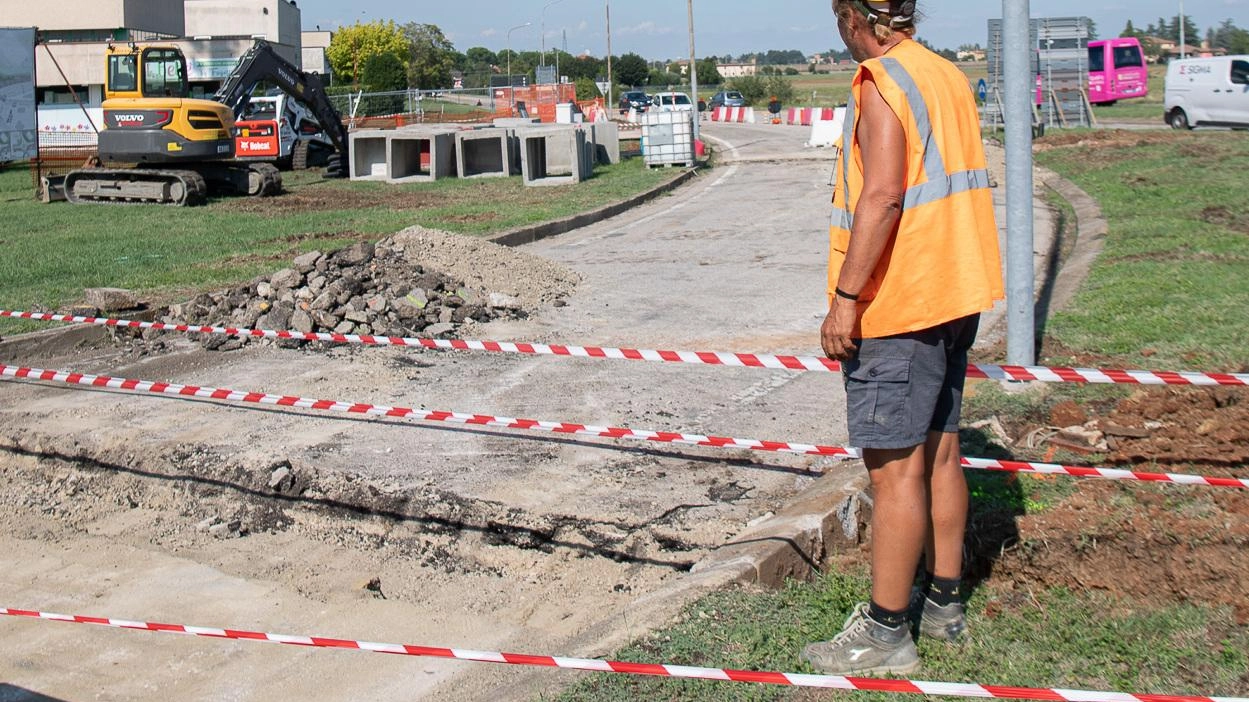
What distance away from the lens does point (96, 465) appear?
7.16m

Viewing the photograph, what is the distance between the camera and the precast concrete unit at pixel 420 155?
88.5 ft

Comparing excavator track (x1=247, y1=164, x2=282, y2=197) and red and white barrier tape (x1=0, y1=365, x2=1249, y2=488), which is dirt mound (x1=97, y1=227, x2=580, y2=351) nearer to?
red and white barrier tape (x1=0, y1=365, x2=1249, y2=488)

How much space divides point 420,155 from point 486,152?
5.11 feet

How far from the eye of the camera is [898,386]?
3648mm

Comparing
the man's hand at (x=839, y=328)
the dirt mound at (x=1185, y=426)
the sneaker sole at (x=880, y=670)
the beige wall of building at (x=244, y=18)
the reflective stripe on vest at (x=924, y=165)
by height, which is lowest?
the sneaker sole at (x=880, y=670)

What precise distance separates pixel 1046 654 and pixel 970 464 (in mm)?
1317

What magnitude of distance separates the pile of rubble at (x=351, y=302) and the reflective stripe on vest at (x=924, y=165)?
22.8 feet

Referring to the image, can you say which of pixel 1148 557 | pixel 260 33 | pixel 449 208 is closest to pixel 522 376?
pixel 1148 557

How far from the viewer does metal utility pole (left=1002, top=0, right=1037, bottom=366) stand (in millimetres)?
7188

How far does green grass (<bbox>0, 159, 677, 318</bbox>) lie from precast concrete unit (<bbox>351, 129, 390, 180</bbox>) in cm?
106

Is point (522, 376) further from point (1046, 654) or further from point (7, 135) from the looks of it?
point (7, 135)

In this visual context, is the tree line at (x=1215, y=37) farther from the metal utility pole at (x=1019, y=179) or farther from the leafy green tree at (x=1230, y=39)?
the metal utility pole at (x=1019, y=179)

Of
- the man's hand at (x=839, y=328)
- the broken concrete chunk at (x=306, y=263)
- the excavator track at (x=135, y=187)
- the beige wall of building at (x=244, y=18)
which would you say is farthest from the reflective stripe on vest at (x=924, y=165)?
the beige wall of building at (x=244, y=18)

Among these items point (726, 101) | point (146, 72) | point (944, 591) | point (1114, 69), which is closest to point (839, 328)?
point (944, 591)
